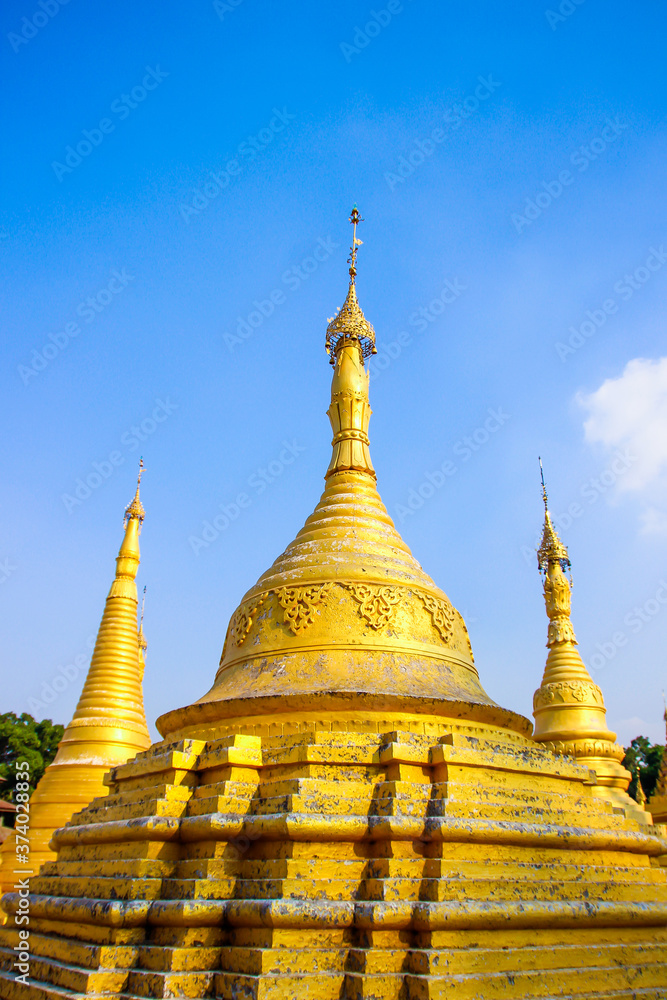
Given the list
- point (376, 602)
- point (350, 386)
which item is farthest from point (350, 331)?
point (376, 602)

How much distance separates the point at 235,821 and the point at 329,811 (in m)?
0.81

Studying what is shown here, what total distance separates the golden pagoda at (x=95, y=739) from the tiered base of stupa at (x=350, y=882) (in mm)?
8352

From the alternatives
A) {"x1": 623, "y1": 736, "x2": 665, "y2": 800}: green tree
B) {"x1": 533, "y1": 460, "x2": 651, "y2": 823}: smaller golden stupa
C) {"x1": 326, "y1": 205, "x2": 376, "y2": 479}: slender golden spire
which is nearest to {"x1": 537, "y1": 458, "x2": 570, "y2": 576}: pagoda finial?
{"x1": 533, "y1": 460, "x2": 651, "y2": 823}: smaller golden stupa

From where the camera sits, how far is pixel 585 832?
7.07m

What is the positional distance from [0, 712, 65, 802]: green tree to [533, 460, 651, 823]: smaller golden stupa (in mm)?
22509

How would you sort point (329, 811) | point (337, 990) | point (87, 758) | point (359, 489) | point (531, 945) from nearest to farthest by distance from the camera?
point (337, 990) < point (531, 945) < point (329, 811) < point (359, 489) < point (87, 758)

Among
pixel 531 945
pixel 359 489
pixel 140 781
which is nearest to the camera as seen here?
pixel 531 945

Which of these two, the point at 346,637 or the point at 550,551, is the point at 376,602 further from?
the point at 550,551

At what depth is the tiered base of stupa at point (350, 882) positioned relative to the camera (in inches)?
215

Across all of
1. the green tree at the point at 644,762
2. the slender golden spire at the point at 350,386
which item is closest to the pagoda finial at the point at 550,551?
the slender golden spire at the point at 350,386

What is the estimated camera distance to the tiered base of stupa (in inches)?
215

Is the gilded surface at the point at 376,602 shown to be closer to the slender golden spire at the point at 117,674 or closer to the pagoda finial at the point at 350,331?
the pagoda finial at the point at 350,331

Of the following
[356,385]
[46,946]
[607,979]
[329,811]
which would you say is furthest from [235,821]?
[356,385]

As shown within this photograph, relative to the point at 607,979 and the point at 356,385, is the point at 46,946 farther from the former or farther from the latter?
the point at 356,385
